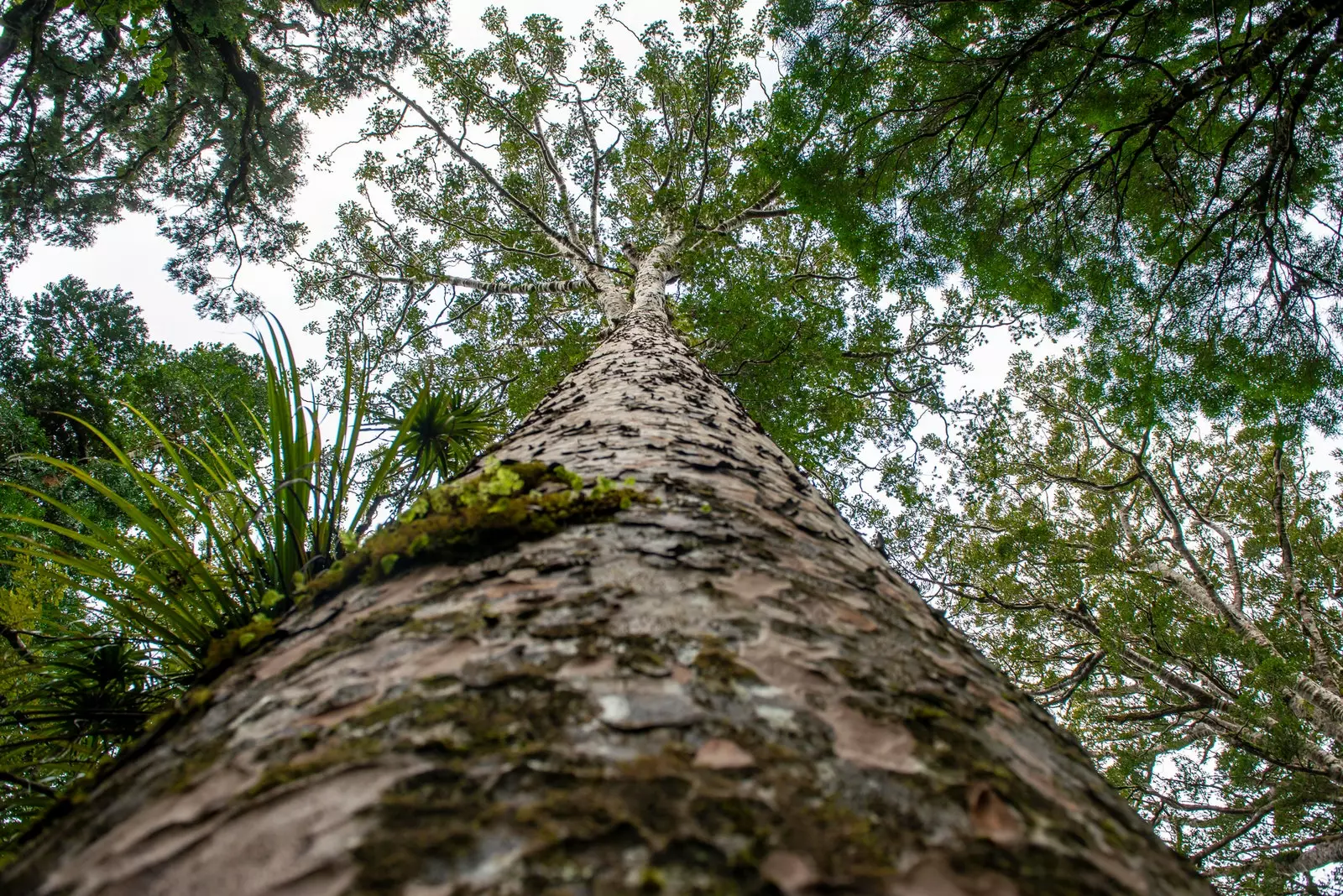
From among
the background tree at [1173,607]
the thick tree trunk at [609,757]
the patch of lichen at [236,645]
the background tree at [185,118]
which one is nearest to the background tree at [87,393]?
the background tree at [185,118]

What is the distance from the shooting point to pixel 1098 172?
5367 mm

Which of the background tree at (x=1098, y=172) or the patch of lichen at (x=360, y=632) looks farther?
the background tree at (x=1098, y=172)

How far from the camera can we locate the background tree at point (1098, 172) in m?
4.58

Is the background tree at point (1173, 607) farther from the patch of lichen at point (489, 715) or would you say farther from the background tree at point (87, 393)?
the background tree at point (87, 393)

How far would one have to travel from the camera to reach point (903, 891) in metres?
0.49

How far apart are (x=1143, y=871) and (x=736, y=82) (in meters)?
12.2

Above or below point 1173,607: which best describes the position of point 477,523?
below

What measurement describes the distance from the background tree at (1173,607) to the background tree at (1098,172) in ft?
2.37

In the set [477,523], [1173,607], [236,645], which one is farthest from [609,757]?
[1173,607]

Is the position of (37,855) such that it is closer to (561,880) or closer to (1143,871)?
(561,880)

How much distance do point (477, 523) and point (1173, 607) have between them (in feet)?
33.5

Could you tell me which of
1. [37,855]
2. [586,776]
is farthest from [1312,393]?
[37,855]

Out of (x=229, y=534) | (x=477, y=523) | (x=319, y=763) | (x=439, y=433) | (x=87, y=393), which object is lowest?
(x=319, y=763)

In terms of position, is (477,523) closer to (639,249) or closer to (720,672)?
(720,672)
